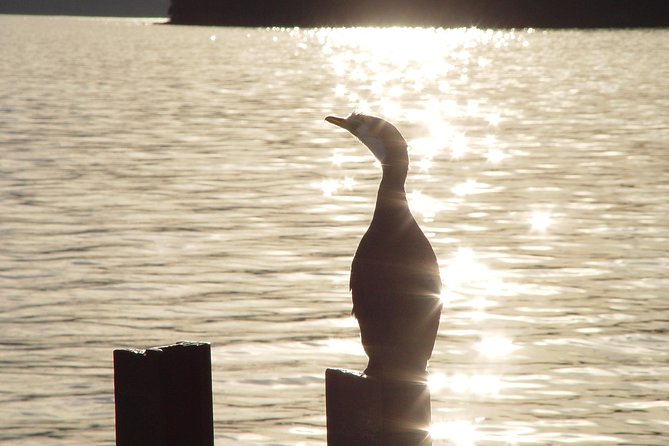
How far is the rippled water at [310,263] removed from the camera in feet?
28.6

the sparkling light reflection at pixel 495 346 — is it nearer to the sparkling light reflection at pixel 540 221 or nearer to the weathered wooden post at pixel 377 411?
the sparkling light reflection at pixel 540 221

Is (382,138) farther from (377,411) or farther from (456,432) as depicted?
(456,432)

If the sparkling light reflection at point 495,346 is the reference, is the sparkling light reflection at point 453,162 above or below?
above

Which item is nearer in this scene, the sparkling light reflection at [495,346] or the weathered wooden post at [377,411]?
the weathered wooden post at [377,411]

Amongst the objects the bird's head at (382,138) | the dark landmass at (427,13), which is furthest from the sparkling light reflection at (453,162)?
the dark landmass at (427,13)

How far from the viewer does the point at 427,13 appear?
16525cm

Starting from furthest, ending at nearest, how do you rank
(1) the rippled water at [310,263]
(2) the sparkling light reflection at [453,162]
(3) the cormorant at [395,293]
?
(2) the sparkling light reflection at [453,162] → (1) the rippled water at [310,263] → (3) the cormorant at [395,293]

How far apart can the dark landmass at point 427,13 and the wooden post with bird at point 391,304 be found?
129676 millimetres

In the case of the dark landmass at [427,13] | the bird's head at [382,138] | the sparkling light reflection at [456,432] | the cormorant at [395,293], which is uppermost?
the dark landmass at [427,13]

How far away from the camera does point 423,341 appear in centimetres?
464

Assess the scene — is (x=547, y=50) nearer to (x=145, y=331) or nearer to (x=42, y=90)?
(x=42, y=90)

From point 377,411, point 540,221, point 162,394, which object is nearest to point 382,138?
point 162,394

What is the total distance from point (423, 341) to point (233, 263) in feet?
29.0

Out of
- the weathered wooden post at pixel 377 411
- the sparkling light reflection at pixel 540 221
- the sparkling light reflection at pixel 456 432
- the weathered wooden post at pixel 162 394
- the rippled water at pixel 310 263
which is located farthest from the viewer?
the sparkling light reflection at pixel 540 221
